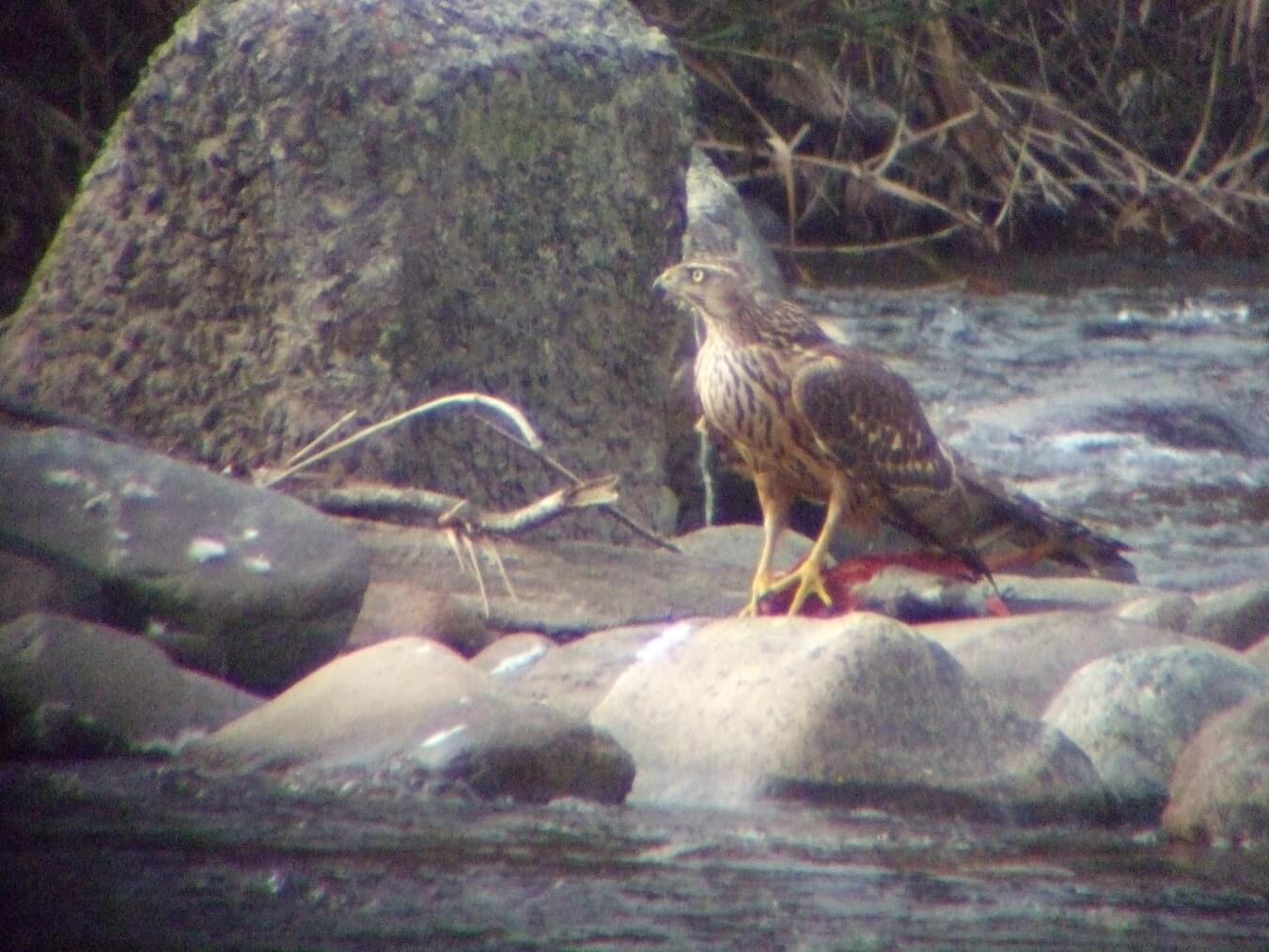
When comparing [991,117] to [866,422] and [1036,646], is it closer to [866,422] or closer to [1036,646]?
[866,422]

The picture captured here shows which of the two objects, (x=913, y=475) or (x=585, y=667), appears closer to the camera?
(x=585, y=667)

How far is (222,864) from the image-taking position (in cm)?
353

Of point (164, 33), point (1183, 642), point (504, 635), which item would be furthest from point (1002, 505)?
point (164, 33)

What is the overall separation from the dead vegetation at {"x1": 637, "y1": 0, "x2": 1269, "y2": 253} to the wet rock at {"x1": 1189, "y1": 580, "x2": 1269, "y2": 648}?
7.03 meters

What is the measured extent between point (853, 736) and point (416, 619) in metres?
1.33

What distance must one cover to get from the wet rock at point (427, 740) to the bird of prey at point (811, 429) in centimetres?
151

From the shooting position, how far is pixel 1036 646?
5.07 meters

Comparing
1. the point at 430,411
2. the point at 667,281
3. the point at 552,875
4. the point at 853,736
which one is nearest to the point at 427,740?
the point at 552,875

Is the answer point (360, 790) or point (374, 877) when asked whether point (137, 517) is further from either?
point (374, 877)

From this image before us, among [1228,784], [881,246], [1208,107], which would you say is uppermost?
[1228,784]

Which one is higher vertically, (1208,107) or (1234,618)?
(1234,618)

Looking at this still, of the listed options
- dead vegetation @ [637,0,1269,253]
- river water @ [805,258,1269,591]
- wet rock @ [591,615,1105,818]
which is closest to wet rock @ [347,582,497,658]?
wet rock @ [591,615,1105,818]

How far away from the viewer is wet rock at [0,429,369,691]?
4699 mm

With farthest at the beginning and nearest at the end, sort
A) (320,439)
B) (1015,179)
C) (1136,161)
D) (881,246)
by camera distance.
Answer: (1136,161) < (1015,179) < (881,246) < (320,439)
